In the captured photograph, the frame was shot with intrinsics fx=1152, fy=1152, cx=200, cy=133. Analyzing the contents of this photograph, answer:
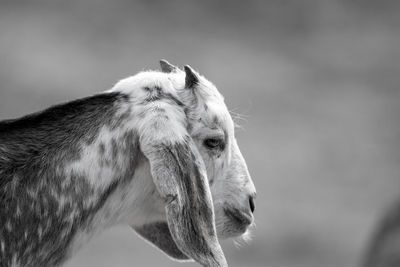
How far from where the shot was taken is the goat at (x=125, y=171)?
6852 millimetres

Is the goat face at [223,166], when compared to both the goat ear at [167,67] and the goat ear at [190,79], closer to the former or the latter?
the goat ear at [190,79]

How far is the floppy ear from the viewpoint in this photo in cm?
684

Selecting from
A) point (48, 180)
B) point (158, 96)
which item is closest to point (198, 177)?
point (158, 96)

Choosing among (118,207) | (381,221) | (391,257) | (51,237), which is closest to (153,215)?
(118,207)

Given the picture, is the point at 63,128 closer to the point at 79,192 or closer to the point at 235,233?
the point at 79,192

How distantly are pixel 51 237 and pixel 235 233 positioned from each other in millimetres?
1404

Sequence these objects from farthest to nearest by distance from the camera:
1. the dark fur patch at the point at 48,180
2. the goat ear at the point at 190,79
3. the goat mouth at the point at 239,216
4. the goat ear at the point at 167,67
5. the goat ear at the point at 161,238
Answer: the goat ear at the point at 167,67 < the goat ear at the point at 161,238 < the goat mouth at the point at 239,216 < the goat ear at the point at 190,79 < the dark fur patch at the point at 48,180

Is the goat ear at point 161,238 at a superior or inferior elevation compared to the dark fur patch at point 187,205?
inferior

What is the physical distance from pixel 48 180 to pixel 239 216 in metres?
1.38

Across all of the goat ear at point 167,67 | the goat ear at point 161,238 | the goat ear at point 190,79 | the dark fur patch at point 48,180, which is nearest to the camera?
the dark fur patch at point 48,180

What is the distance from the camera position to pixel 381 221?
14.4 m

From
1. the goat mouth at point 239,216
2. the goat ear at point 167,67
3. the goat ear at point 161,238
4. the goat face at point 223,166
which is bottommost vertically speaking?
the goat ear at point 161,238

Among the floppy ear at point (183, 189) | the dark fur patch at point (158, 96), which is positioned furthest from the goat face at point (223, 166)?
Answer: the floppy ear at point (183, 189)

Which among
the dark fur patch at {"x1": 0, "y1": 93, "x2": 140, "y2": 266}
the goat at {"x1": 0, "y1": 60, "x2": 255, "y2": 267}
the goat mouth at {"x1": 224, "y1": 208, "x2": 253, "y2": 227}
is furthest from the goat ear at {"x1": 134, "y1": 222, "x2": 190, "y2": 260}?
the dark fur patch at {"x1": 0, "y1": 93, "x2": 140, "y2": 266}
